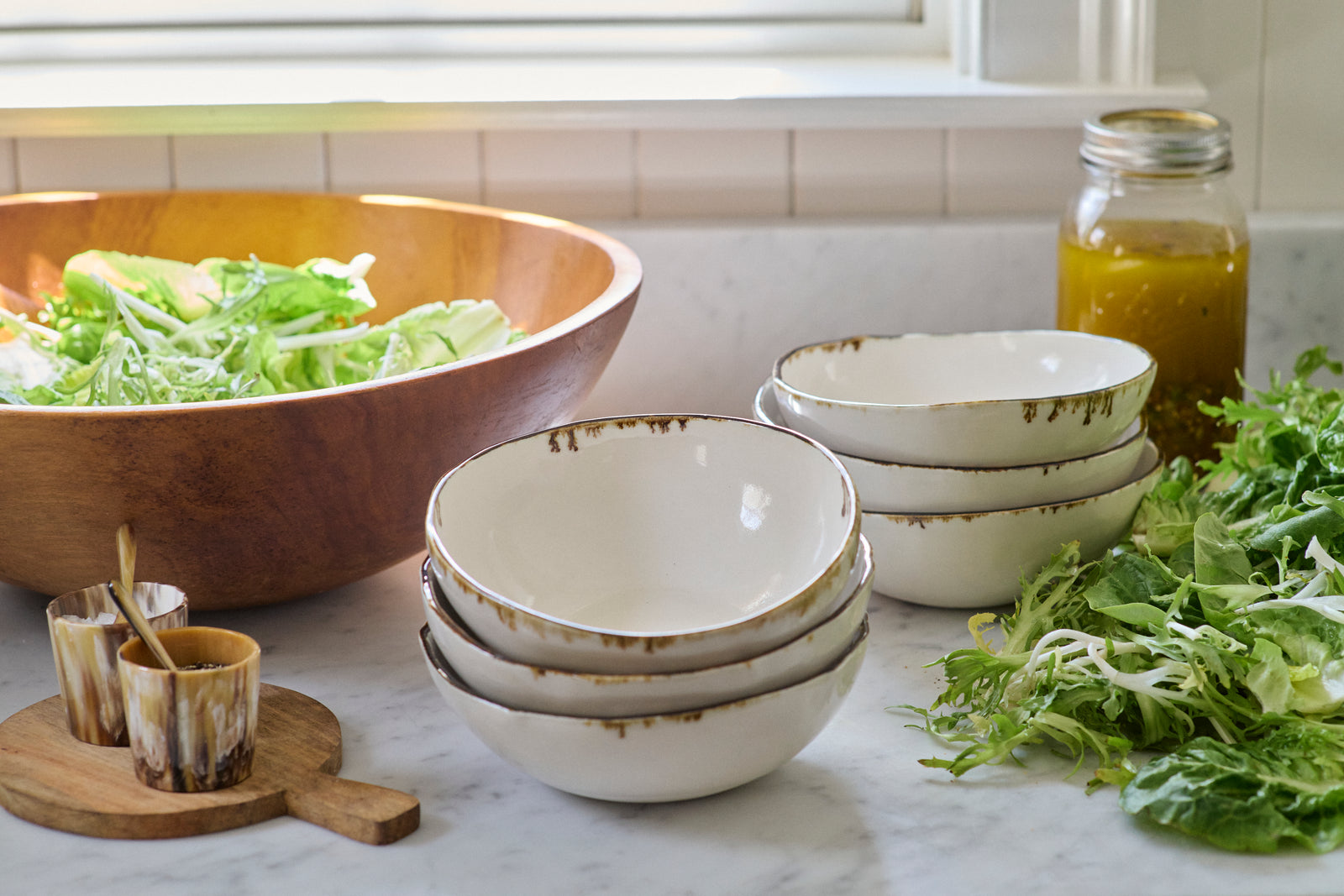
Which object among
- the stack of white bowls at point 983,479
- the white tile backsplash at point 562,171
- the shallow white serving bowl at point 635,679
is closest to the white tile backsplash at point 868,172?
the white tile backsplash at point 562,171

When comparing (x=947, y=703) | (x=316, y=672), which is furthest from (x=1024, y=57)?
(x=316, y=672)

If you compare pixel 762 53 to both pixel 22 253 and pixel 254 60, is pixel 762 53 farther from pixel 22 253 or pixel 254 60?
pixel 22 253

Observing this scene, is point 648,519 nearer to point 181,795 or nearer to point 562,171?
point 181,795

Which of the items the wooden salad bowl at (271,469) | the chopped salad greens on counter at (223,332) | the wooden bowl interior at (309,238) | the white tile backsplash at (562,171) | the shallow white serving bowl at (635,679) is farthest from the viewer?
the white tile backsplash at (562,171)

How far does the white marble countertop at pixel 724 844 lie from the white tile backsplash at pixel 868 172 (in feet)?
2.13

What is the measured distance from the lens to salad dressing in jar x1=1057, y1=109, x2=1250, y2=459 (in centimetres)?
96

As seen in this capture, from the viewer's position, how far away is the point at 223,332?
37.3 inches

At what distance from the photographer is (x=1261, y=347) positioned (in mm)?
1193

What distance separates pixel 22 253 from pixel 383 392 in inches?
22.4

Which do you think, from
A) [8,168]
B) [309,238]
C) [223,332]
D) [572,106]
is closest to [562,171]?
[572,106]

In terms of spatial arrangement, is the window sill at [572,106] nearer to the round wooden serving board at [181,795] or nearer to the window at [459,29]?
the window at [459,29]

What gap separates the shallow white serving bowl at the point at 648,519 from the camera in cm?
67

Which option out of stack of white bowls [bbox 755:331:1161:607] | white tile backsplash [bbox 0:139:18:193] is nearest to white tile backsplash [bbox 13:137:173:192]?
white tile backsplash [bbox 0:139:18:193]

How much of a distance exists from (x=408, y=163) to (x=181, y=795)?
74 centimetres
